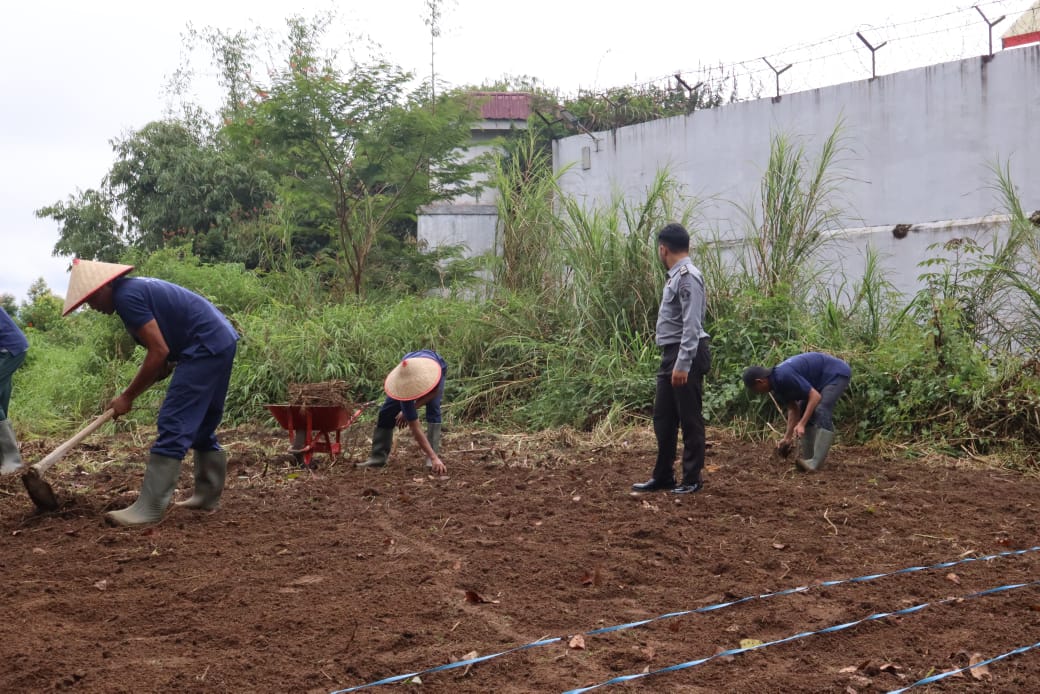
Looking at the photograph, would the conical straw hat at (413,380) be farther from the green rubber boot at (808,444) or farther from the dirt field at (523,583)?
the green rubber boot at (808,444)

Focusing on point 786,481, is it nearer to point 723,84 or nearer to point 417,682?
point 417,682

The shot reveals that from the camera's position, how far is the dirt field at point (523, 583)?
3.22 metres

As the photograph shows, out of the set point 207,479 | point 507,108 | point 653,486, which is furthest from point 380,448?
point 507,108

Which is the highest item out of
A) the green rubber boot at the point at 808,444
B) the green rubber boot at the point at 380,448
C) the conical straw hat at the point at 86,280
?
the conical straw hat at the point at 86,280

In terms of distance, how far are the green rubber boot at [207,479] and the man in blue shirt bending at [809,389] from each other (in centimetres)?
362

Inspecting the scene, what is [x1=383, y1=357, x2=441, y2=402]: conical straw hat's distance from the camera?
6645 mm

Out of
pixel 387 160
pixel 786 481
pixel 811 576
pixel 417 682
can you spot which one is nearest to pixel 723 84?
pixel 387 160

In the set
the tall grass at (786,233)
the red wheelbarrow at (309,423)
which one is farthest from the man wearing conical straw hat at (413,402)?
the tall grass at (786,233)

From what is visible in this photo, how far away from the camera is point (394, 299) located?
519 inches

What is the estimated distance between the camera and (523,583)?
13.9 ft

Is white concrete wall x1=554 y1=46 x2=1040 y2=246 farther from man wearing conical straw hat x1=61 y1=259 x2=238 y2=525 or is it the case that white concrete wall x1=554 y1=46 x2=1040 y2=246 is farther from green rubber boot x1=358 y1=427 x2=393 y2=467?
man wearing conical straw hat x1=61 y1=259 x2=238 y2=525

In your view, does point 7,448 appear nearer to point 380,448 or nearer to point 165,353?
point 380,448

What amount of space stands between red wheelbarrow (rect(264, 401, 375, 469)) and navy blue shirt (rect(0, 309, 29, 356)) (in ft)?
6.46

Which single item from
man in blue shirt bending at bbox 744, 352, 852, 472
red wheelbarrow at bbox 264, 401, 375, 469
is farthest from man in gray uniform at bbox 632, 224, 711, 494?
red wheelbarrow at bbox 264, 401, 375, 469
